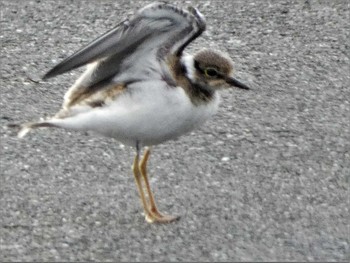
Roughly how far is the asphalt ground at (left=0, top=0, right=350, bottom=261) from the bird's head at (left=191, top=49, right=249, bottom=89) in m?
0.60

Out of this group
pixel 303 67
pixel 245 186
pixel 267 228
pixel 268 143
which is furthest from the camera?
pixel 303 67

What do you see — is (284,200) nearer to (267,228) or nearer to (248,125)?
(267,228)

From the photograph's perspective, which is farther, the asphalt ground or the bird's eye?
the bird's eye

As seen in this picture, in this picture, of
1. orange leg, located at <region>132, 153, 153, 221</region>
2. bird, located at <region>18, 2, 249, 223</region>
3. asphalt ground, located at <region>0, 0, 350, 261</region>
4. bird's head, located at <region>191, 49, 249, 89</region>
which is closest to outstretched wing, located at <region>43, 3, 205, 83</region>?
bird, located at <region>18, 2, 249, 223</region>

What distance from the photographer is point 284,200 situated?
6.48 meters

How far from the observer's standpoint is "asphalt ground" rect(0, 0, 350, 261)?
6.07 m

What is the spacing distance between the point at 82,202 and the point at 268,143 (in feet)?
4.17

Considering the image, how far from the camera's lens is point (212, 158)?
22.9 feet

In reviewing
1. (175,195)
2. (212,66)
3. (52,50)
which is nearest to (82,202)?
(175,195)

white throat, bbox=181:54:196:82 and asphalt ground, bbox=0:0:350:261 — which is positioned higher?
white throat, bbox=181:54:196:82

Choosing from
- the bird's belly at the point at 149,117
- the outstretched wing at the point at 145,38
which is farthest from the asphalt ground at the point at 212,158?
the outstretched wing at the point at 145,38

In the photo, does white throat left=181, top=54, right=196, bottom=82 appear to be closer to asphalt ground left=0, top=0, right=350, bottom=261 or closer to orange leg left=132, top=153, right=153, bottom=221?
orange leg left=132, top=153, right=153, bottom=221

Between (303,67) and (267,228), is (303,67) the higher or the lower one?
the lower one

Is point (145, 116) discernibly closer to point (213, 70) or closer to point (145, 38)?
point (145, 38)
